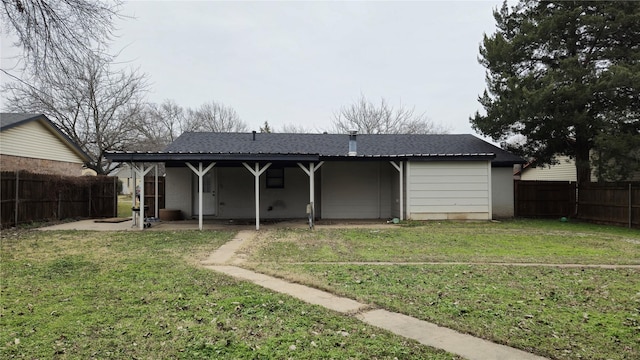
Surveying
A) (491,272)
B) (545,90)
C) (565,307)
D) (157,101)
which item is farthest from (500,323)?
(157,101)

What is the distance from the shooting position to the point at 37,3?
4914 mm

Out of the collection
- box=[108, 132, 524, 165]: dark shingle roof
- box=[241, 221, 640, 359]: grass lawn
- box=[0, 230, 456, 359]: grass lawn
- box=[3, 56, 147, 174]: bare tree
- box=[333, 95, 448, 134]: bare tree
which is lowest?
box=[241, 221, 640, 359]: grass lawn

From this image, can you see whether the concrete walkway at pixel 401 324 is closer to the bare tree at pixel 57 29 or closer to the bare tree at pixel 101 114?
the bare tree at pixel 57 29

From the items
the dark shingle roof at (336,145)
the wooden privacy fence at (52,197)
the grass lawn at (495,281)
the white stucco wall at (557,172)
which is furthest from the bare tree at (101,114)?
the white stucco wall at (557,172)

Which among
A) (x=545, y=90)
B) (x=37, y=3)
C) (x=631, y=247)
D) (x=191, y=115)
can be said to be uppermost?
(x=191, y=115)

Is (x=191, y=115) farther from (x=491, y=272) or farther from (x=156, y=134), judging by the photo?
(x=491, y=272)

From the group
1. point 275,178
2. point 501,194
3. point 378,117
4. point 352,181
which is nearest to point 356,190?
point 352,181

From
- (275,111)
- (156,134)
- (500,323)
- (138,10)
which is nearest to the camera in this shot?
(500,323)

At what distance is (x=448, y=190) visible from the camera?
46.6 ft

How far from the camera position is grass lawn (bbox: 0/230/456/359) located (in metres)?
3.30

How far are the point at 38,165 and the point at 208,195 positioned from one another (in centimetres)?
878

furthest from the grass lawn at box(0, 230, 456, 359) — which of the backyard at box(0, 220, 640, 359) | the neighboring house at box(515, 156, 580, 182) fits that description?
the neighboring house at box(515, 156, 580, 182)

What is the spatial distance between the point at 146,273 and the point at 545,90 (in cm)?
1470

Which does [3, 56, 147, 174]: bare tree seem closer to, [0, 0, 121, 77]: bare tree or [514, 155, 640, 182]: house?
[0, 0, 121, 77]: bare tree
